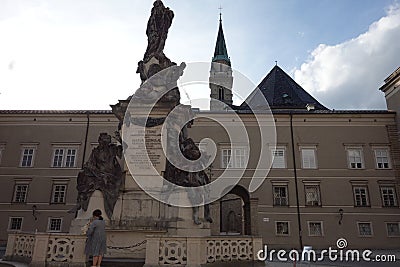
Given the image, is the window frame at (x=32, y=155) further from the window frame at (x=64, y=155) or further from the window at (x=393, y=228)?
the window at (x=393, y=228)

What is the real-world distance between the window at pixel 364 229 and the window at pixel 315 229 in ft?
9.61

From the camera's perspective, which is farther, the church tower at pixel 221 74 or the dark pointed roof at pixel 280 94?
the church tower at pixel 221 74

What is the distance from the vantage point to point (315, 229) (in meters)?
27.5

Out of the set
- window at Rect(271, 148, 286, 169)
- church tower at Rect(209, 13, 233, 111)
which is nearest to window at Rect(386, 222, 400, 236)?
window at Rect(271, 148, 286, 169)

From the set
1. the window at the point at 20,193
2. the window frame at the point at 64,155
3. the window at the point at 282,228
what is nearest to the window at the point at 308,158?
the window at the point at 282,228

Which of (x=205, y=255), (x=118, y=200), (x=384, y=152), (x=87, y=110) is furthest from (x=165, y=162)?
(x=384, y=152)

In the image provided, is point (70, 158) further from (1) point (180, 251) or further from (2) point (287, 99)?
(1) point (180, 251)

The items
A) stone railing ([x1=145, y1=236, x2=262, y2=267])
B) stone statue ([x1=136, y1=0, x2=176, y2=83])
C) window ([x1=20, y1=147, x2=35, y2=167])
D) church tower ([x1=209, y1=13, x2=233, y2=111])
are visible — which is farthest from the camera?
church tower ([x1=209, y1=13, x2=233, y2=111])

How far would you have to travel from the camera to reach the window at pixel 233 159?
29391 millimetres

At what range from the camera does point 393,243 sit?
87.1ft

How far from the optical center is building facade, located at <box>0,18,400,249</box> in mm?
27406

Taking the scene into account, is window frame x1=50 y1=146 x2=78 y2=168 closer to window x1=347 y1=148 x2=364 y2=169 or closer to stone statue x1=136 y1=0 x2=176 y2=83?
stone statue x1=136 y1=0 x2=176 y2=83

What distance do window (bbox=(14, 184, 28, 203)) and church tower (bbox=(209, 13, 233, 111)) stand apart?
1476 inches

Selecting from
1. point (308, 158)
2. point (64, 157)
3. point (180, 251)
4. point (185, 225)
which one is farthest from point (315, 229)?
point (180, 251)
